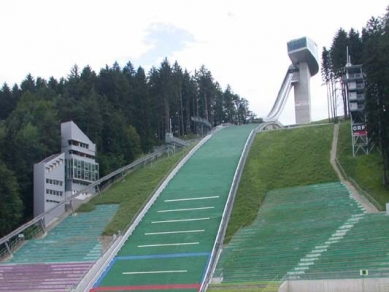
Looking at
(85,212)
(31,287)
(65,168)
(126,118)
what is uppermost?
(126,118)

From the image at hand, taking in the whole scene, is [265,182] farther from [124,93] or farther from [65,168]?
[124,93]

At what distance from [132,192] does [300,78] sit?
40.1 metres

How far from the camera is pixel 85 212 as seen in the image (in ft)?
133

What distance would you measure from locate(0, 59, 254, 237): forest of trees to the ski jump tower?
10.1 m

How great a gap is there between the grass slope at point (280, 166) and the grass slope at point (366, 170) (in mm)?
1063

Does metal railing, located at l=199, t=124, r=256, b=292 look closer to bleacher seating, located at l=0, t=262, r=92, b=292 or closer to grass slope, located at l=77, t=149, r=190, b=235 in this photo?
grass slope, located at l=77, t=149, r=190, b=235

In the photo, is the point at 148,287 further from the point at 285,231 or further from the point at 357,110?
the point at 357,110

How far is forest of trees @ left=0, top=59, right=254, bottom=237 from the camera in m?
41.3

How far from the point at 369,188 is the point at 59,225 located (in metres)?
19.0

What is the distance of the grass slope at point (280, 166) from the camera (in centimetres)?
3647

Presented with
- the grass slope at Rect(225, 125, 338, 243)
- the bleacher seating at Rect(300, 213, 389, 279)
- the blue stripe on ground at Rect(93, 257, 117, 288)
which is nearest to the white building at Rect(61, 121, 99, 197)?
the grass slope at Rect(225, 125, 338, 243)

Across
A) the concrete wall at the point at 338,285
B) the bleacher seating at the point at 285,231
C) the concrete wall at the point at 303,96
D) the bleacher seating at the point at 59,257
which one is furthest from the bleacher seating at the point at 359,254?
Result: the concrete wall at the point at 303,96

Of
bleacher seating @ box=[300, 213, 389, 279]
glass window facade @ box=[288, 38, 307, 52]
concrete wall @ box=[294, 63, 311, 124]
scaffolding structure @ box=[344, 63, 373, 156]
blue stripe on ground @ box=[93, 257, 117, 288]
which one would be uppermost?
glass window facade @ box=[288, 38, 307, 52]

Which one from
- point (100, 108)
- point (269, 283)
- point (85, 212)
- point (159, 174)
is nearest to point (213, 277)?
Answer: point (269, 283)
